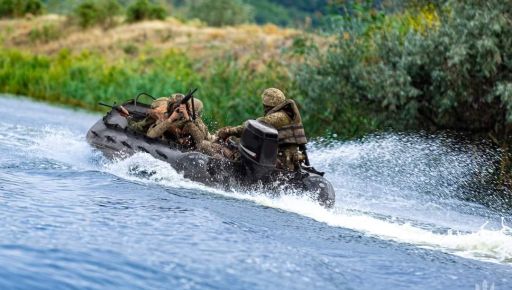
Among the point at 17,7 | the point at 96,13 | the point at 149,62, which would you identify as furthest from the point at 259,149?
the point at 17,7

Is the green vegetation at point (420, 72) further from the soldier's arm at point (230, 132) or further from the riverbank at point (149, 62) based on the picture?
the soldier's arm at point (230, 132)

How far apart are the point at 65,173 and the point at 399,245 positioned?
5.12 meters

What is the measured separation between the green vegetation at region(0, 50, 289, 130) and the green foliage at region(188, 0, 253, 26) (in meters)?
28.4

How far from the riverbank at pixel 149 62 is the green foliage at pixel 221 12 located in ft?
41.6

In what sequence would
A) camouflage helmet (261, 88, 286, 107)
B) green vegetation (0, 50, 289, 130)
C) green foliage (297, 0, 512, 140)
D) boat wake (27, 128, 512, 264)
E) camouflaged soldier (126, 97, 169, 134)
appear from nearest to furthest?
boat wake (27, 128, 512, 264)
camouflage helmet (261, 88, 286, 107)
camouflaged soldier (126, 97, 169, 134)
green foliage (297, 0, 512, 140)
green vegetation (0, 50, 289, 130)

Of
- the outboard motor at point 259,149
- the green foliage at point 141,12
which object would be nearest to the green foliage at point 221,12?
the green foliage at point 141,12

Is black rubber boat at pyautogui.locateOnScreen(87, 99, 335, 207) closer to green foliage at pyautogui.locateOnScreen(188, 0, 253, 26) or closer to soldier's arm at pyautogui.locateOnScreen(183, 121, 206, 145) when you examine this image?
soldier's arm at pyautogui.locateOnScreen(183, 121, 206, 145)

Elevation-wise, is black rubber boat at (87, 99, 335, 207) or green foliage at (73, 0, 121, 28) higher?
green foliage at (73, 0, 121, 28)

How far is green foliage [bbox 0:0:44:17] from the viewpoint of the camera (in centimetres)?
6188

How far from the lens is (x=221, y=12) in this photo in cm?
7056

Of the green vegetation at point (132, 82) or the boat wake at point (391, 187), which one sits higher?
the green vegetation at point (132, 82)

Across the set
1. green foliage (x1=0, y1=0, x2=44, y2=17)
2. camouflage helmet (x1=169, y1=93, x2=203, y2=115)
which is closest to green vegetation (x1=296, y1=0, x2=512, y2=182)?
camouflage helmet (x1=169, y1=93, x2=203, y2=115)

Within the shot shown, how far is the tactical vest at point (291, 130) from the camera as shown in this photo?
1316 cm

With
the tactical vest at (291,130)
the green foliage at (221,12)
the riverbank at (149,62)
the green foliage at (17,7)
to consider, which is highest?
the green foliage at (221,12)
